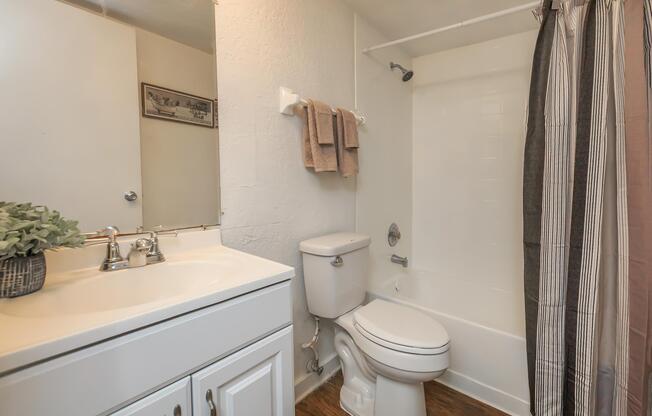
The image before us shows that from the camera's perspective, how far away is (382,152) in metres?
2.15

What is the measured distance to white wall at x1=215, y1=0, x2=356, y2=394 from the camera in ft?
4.04

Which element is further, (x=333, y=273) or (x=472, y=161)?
(x=472, y=161)

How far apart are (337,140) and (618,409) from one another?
1588mm

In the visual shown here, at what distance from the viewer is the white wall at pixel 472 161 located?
6.79 ft

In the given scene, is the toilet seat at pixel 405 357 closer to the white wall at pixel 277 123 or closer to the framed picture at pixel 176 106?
the white wall at pixel 277 123

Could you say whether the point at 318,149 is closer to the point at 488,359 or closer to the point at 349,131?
the point at 349,131

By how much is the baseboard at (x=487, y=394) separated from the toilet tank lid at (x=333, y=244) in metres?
0.88

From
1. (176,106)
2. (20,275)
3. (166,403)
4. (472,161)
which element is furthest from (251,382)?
(472,161)

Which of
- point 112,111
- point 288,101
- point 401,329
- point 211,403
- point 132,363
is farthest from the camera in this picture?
point 288,101

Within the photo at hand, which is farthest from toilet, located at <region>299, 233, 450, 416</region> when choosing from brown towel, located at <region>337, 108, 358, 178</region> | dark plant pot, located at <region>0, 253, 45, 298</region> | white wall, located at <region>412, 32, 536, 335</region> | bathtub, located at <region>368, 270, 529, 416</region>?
white wall, located at <region>412, 32, 536, 335</region>

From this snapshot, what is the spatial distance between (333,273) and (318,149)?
2.02 feet

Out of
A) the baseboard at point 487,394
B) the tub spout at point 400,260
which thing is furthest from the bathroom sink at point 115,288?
the tub spout at point 400,260

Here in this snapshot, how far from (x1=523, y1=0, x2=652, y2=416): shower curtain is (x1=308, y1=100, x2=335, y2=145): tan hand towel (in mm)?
903

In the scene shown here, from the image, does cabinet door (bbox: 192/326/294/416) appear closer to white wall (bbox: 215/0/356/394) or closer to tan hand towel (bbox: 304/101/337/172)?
white wall (bbox: 215/0/356/394)
